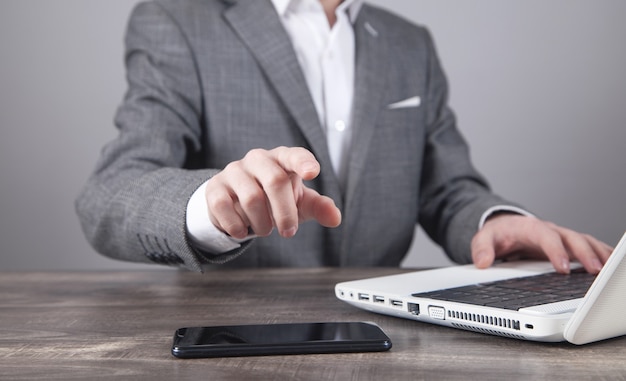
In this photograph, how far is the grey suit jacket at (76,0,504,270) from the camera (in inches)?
58.3

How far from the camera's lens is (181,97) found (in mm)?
1546

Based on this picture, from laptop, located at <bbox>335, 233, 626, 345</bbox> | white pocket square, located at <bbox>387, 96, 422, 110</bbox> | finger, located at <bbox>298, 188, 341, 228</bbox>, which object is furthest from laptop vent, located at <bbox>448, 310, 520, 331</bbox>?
white pocket square, located at <bbox>387, 96, 422, 110</bbox>

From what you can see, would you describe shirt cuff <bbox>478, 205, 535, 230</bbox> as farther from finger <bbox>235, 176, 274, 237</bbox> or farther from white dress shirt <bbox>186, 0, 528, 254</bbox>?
finger <bbox>235, 176, 274, 237</bbox>

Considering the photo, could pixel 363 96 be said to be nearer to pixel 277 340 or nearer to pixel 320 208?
pixel 320 208

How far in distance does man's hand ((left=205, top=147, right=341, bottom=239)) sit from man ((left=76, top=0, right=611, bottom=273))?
1.00 feet

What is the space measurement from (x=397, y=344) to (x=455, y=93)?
2.08 metres

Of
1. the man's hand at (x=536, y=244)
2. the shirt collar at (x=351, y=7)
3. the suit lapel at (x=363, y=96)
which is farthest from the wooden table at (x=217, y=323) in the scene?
the shirt collar at (x=351, y=7)

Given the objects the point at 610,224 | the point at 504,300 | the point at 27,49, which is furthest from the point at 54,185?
the point at 504,300

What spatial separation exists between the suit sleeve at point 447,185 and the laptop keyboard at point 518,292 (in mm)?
509

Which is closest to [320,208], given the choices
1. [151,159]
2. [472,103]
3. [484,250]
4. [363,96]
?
[484,250]

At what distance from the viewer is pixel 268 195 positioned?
78 centimetres

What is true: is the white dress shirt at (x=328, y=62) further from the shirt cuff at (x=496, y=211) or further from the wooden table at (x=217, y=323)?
the wooden table at (x=217, y=323)

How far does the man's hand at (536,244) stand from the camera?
3.52 feet

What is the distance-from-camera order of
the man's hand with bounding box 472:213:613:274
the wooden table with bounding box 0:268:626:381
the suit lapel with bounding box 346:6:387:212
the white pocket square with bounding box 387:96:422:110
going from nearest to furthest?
the wooden table with bounding box 0:268:626:381
the man's hand with bounding box 472:213:613:274
the suit lapel with bounding box 346:6:387:212
the white pocket square with bounding box 387:96:422:110
